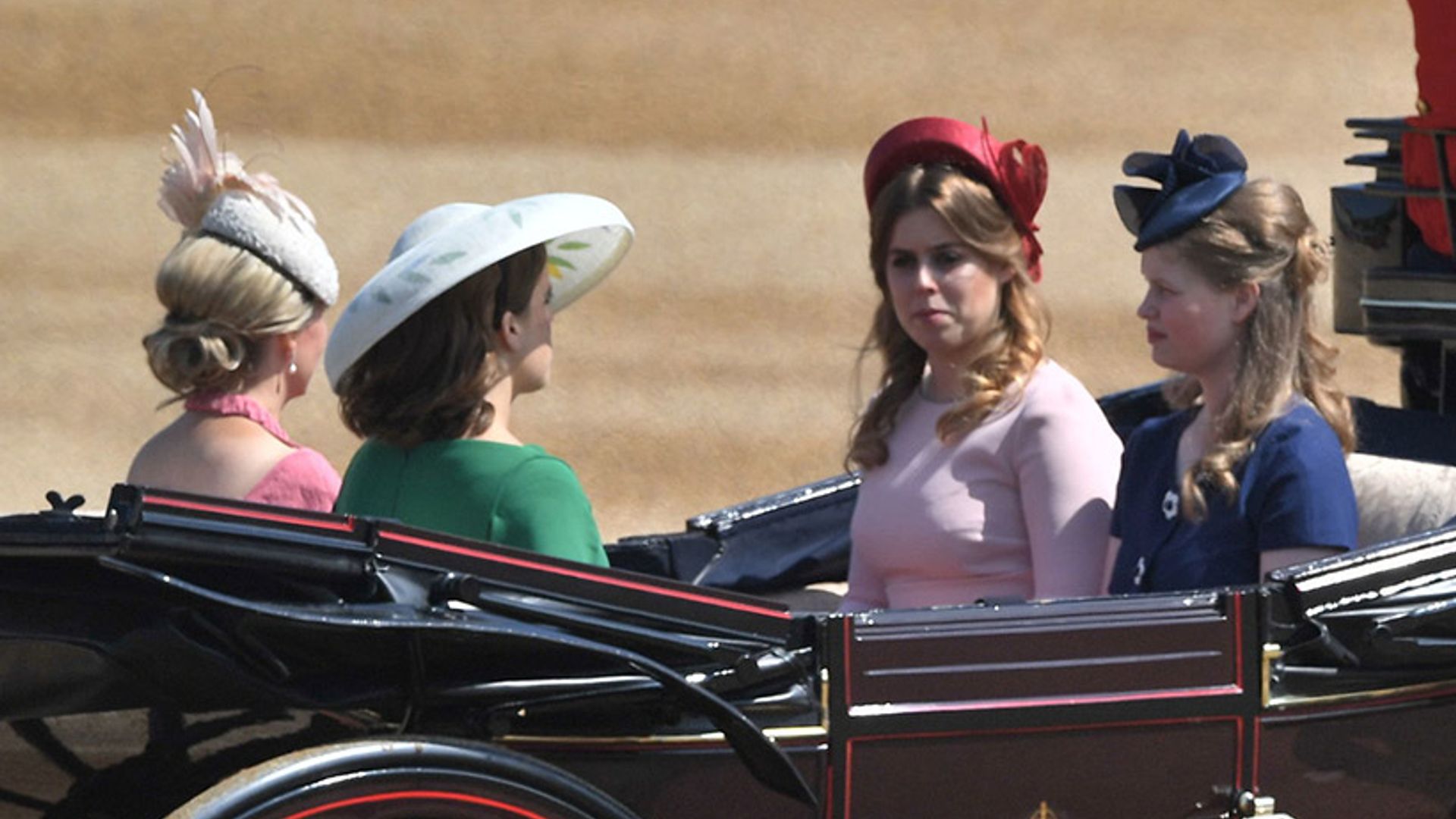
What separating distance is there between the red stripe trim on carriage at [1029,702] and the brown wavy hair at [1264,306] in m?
0.26

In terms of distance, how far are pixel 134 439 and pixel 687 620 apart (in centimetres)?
466

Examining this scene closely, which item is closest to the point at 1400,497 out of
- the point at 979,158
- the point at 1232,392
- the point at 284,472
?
the point at 1232,392

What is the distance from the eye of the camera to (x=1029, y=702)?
7.37ft

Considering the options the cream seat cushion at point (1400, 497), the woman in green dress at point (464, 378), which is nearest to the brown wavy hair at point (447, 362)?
the woman in green dress at point (464, 378)

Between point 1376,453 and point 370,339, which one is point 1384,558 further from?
point 370,339

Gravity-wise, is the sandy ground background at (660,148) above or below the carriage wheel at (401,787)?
above

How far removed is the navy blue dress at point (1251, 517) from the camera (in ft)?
7.89

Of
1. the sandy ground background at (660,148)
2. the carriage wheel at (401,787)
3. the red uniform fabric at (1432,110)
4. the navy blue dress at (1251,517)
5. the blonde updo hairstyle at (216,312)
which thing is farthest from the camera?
the sandy ground background at (660,148)

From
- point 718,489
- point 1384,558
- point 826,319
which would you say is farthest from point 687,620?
point 826,319

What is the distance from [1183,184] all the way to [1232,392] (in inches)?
10.3

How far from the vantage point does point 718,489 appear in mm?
6492

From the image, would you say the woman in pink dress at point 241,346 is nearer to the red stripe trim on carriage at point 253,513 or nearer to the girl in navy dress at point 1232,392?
the red stripe trim on carriage at point 253,513

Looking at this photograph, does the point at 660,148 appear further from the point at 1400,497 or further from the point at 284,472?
the point at 1400,497

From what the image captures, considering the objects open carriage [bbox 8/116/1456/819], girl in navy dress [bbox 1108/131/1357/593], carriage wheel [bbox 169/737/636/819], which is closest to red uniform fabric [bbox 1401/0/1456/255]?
girl in navy dress [bbox 1108/131/1357/593]
